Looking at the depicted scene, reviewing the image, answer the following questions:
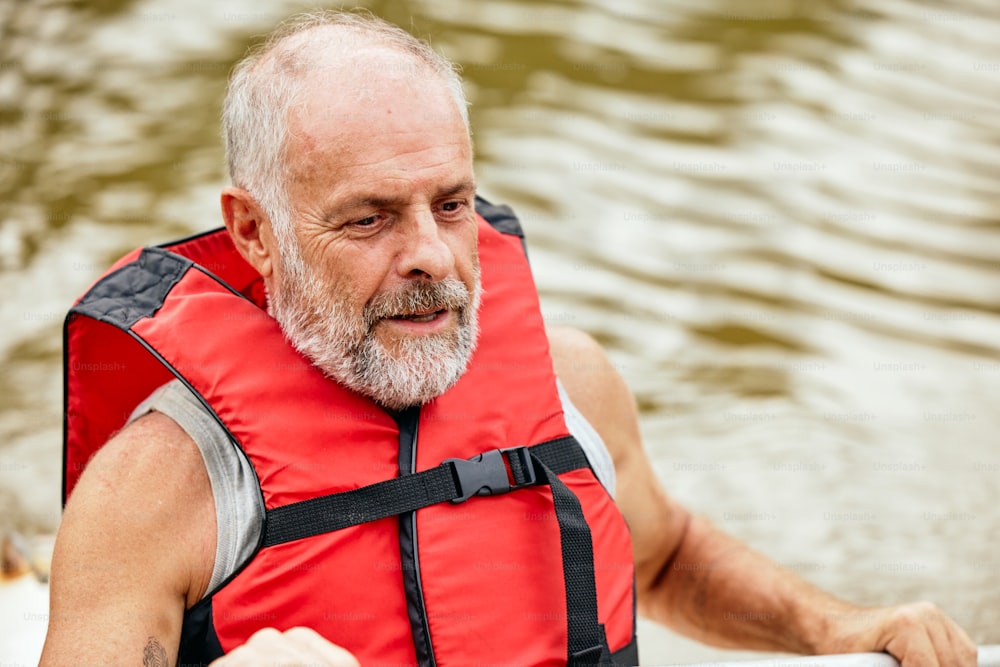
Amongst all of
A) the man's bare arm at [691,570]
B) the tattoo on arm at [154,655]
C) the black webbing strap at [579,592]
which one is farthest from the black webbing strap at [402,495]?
the man's bare arm at [691,570]

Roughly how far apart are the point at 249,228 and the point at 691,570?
117cm

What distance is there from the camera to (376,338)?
194 cm

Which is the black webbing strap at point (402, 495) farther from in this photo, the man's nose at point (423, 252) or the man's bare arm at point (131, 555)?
the man's nose at point (423, 252)

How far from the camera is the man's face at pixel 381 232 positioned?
187 centimetres

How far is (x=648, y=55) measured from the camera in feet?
23.6

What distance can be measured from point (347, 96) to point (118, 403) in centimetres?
71

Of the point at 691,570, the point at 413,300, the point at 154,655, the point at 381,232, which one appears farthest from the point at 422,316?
the point at 691,570

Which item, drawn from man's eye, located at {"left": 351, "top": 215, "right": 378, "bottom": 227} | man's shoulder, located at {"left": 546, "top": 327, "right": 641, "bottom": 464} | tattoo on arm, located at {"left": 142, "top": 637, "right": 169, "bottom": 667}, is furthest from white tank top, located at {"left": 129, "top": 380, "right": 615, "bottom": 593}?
man's shoulder, located at {"left": 546, "top": 327, "right": 641, "bottom": 464}

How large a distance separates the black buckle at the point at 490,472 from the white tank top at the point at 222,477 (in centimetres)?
32

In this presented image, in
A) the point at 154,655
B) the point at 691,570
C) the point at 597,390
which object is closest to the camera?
the point at 154,655

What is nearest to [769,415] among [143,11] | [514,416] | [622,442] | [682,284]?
[682,284]

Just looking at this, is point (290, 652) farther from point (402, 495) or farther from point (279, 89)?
point (279, 89)

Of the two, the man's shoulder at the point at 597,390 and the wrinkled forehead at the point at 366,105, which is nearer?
the wrinkled forehead at the point at 366,105

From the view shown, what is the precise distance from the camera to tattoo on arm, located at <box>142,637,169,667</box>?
5.63ft
